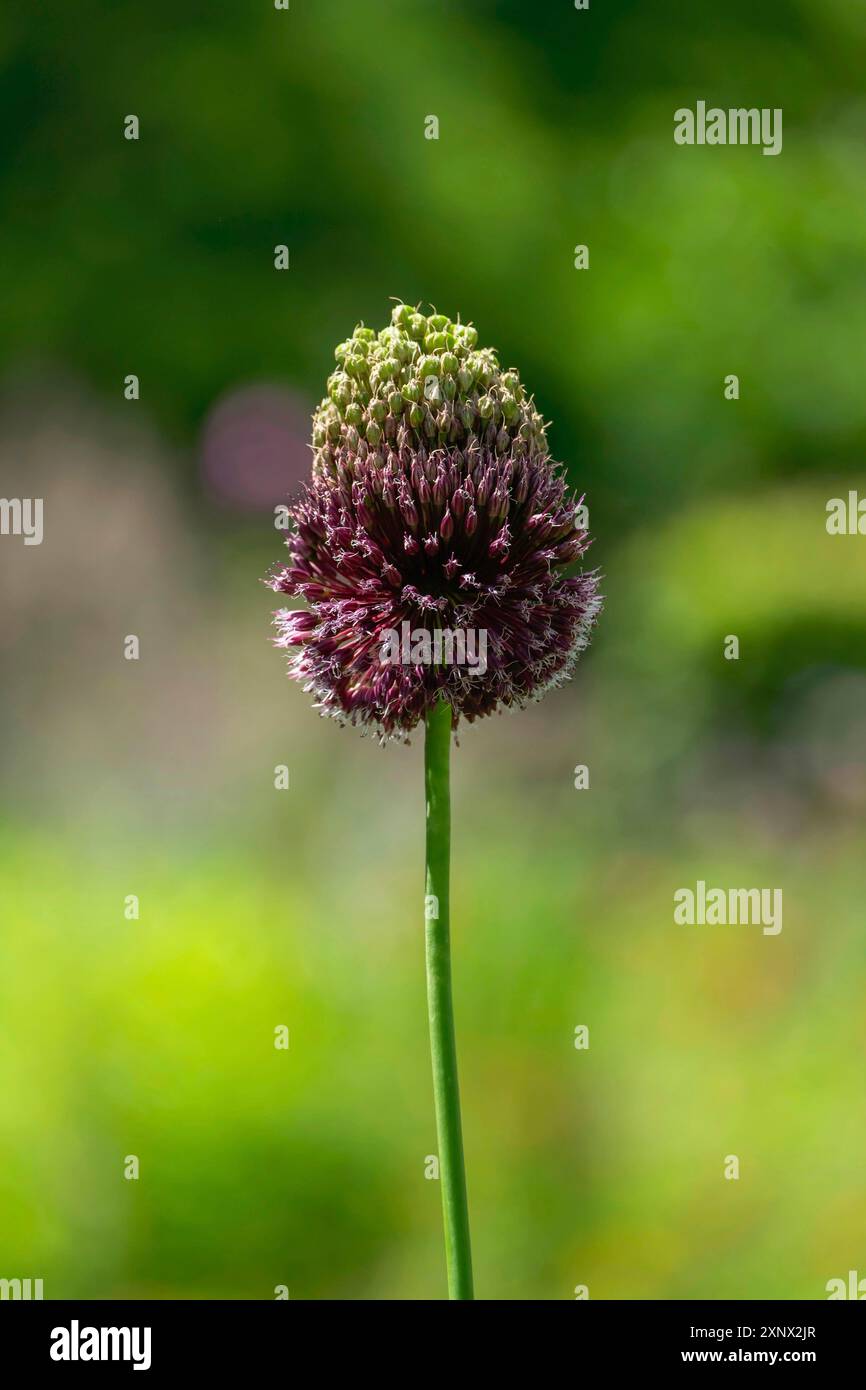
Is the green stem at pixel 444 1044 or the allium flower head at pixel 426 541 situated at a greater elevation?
the allium flower head at pixel 426 541

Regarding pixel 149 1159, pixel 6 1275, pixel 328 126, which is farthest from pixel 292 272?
pixel 6 1275

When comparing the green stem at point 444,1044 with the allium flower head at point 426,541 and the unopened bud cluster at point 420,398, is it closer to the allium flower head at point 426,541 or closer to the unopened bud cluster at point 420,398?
the allium flower head at point 426,541

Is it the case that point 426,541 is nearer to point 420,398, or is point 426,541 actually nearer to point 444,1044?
point 420,398

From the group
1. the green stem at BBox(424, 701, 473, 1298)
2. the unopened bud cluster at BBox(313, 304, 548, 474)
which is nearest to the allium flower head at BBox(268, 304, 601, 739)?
the unopened bud cluster at BBox(313, 304, 548, 474)

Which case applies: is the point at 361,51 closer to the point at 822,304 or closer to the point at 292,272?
the point at 292,272

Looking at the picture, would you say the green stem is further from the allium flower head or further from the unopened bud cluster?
the unopened bud cluster

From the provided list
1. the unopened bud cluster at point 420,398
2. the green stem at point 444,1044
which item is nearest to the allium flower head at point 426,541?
the unopened bud cluster at point 420,398
